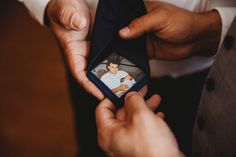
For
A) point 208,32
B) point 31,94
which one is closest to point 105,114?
point 208,32

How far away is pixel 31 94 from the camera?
1.58 meters

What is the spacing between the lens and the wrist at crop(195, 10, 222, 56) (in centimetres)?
80

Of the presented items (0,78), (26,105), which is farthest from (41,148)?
(0,78)

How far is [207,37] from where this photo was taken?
2.75 feet

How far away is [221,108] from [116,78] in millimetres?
246

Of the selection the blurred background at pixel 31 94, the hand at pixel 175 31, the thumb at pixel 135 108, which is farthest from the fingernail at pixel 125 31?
the blurred background at pixel 31 94

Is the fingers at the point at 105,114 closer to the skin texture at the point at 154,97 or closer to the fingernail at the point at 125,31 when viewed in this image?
the skin texture at the point at 154,97

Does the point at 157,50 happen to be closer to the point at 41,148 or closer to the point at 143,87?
the point at 143,87

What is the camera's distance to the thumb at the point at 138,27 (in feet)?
2.39

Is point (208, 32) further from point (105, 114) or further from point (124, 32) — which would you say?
point (105, 114)

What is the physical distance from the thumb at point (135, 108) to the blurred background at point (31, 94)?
817 millimetres

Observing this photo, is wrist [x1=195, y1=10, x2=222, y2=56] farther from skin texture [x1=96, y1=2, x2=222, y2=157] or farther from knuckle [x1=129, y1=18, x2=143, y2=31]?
knuckle [x1=129, y1=18, x2=143, y2=31]

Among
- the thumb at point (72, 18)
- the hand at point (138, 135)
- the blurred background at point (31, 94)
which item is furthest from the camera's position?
the blurred background at point (31, 94)

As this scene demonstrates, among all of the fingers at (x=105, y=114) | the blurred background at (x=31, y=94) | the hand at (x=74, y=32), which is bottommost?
the blurred background at (x=31, y=94)
